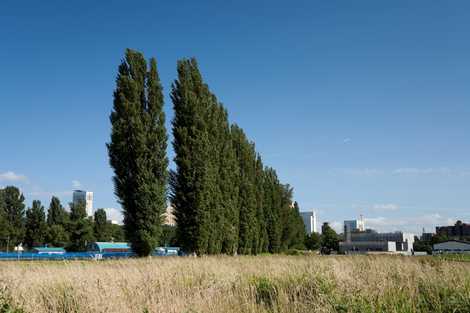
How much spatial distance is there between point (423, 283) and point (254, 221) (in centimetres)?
3053

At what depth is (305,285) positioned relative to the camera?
24.8 ft

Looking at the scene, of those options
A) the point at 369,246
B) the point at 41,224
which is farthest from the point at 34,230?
the point at 369,246

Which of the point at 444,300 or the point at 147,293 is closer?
the point at 444,300

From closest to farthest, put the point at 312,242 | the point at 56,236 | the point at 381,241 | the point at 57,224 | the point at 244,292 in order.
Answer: the point at 244,292, the point at 56,236, the point at 57,224, the point at 312,242, the point at 381,241

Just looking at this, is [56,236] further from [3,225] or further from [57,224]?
[3,225]

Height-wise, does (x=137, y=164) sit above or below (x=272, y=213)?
above

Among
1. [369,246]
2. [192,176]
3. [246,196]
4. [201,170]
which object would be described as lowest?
[369,246]

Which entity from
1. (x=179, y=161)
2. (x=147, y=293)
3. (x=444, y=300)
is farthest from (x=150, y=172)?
(x=444, y=300)

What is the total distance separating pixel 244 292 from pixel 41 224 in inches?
2766

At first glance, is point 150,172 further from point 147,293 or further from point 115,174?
point 147,293

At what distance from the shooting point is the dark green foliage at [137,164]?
69.3 ft

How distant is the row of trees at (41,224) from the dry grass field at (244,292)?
61176 mm

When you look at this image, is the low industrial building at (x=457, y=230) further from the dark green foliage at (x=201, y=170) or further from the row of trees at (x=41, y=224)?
the dark green foliage at (x=201, y=170)

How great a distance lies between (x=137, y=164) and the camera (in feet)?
68.9
